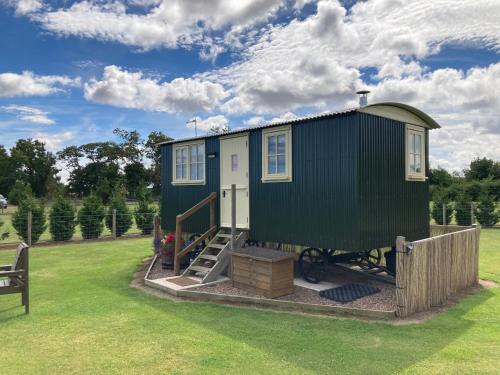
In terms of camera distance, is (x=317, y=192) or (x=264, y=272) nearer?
(x=264, y=272)

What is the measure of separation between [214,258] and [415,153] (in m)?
5.30

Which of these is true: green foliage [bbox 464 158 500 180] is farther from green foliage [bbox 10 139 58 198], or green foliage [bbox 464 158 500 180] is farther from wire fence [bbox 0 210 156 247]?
green foliage [bbox 10 139 58 198]

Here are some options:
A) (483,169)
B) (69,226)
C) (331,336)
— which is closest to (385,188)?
(331,336)

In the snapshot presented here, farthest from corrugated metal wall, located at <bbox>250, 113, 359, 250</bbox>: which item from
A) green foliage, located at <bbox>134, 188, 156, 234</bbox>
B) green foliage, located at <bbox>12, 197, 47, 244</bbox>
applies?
green foliage, located at <bbox>12, 197, 47, 244</bbox>

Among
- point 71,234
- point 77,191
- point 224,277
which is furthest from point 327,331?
point 77,191

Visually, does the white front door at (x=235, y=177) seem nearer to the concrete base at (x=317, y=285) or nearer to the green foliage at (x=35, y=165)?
the concrete base at (x=317, y=285)

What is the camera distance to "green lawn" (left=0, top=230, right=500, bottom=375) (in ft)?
13.7

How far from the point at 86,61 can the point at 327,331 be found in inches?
562

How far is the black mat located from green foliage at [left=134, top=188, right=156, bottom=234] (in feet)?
39.3

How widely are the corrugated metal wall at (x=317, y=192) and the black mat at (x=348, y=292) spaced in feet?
3.09

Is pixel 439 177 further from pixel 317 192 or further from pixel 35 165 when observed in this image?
pixel 35 165

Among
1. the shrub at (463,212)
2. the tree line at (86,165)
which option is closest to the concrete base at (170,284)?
the shrub at (463,212)

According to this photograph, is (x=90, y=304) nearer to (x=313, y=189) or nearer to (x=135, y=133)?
(x=313, y=189)

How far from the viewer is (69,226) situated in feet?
52.1
